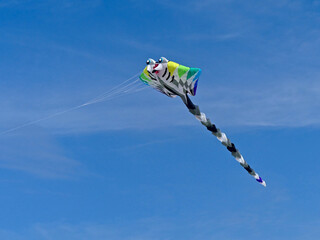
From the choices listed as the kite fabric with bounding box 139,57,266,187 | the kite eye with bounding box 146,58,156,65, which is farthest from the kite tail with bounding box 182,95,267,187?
the kite eye with bounding box 146,58,156,65

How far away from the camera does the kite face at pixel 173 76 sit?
83.5 metres

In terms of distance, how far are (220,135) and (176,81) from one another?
12.9 m

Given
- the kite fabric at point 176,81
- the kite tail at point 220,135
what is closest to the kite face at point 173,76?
the kite fabric at point 176,81

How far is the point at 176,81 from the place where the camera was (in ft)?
280

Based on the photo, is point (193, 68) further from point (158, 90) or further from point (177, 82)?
point (158, 90)

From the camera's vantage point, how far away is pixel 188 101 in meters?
87.0

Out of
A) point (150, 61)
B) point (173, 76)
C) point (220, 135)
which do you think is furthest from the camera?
point (220, 135)

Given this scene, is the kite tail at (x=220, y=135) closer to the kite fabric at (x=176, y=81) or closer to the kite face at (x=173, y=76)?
the kite fabric at (x=176, y=81)

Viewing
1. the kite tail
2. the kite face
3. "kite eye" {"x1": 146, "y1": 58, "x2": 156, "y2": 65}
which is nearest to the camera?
the kite face

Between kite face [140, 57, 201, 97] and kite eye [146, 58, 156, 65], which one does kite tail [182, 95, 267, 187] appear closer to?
kite face [140, 57, 201, 97]

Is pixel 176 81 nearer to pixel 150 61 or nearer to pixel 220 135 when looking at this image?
pixel 150 61

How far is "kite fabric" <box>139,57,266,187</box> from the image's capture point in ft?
275

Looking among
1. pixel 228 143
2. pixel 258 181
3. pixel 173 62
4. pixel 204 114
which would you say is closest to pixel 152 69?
pixel 173 62

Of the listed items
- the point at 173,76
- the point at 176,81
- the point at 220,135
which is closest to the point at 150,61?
the point at 173,76
